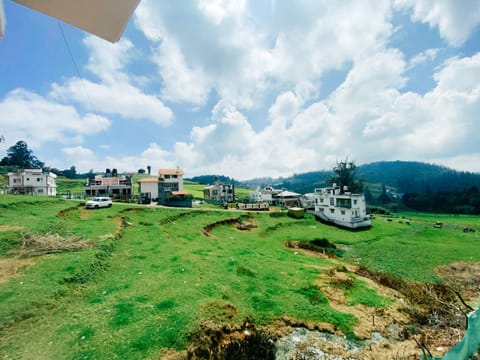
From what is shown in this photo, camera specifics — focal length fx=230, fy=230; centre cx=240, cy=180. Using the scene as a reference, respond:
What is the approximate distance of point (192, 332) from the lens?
8.12 m

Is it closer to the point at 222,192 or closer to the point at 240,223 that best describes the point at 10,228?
the point at 240,223

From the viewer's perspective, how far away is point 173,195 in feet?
149

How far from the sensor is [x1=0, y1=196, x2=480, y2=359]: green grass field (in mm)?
7695

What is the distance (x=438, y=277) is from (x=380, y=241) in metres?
13.8

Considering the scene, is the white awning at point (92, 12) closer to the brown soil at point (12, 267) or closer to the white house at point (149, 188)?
the brown soil at point (12, 267)

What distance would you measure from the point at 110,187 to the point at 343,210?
4742 centimetres

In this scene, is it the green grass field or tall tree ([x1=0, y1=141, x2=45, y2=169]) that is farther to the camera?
tall tree ([x1=0, y1=141, x2=45, y2=169])

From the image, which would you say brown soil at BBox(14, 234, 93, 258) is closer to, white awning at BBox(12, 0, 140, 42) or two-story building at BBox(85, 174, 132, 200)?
white awning at BBox(12, 0, 140, 42)

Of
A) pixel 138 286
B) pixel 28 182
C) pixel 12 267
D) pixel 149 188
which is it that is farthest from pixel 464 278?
pixel 28 182

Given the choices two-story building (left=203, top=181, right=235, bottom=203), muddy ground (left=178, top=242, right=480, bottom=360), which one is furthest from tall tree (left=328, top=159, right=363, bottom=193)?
muddy ground (left=178, top=242, right=480, bottom=360)

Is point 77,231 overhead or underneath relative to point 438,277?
overhead

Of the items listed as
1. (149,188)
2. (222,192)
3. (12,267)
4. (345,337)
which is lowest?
(345,337)

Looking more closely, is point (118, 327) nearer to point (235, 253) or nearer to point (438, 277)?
point (235, 253)

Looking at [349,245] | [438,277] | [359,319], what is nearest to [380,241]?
[349,245]
